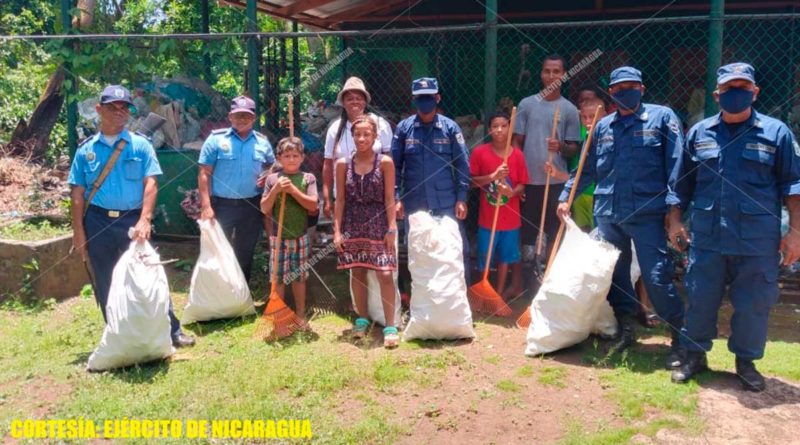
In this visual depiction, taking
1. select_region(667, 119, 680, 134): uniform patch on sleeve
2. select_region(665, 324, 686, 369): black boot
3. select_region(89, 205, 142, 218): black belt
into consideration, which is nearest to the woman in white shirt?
select_region(89, 205, 142, 218): black belt

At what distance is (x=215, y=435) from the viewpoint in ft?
11.5

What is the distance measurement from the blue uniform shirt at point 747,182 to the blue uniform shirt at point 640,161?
0.31 m

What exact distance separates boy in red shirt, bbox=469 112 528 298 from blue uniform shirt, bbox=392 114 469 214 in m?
0.23

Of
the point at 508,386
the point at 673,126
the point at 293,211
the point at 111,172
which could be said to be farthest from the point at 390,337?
the point at 673,126

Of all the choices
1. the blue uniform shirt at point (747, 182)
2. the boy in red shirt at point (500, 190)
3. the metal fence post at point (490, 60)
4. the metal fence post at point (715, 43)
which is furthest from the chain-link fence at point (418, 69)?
the blue uniform shirt at point (747, 182)

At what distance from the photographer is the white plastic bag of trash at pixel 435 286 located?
4.61m

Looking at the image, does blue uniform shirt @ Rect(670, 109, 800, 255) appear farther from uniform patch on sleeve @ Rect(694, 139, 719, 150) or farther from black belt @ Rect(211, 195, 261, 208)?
black belt @ Rect(211, 195, 261, 208)

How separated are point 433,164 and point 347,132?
0.68m

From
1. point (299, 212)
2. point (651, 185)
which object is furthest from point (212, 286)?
point (651, 185)

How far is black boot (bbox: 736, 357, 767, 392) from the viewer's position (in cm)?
380

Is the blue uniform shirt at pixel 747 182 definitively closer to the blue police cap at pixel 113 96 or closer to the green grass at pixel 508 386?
the green grass at pixel 508 386

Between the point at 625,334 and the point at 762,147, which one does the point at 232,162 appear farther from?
the point at 762,147

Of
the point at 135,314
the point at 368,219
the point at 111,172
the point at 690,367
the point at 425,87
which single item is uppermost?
the point at 425,87

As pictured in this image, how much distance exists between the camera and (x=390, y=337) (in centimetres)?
465
